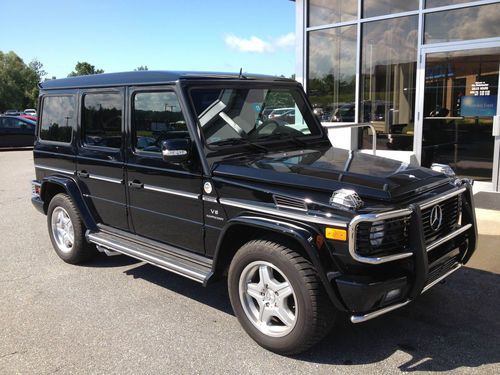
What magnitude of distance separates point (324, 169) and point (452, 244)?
45.1 inches

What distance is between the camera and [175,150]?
12.0ft

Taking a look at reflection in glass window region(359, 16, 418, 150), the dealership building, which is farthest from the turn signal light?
reflection in glass window region(359, 16, 418, 150)

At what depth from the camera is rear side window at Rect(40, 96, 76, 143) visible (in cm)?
529

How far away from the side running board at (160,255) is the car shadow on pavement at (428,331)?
55 centimetres

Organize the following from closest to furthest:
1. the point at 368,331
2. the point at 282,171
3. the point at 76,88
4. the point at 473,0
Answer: the point at 282,171 < the point at 368,331 < the point at 76,88 < the point at 473,0

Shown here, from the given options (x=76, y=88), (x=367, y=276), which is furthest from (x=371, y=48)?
(x=367, y=276)

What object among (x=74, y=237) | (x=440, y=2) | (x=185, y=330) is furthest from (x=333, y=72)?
(x=185, y=330)

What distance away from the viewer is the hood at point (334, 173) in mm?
3215

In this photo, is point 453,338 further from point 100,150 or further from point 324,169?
point 100,150

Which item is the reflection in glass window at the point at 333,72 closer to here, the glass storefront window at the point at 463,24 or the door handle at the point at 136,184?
the glass storefront window at the point at 463,24

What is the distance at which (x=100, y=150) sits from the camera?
4.83m

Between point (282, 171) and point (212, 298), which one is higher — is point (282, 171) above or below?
above

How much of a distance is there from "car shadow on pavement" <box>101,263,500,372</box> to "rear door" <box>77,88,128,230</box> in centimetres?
99

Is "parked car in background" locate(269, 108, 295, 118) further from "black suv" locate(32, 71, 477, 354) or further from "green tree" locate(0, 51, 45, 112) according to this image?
"green tree" locate(0, 51, 45, 112)
